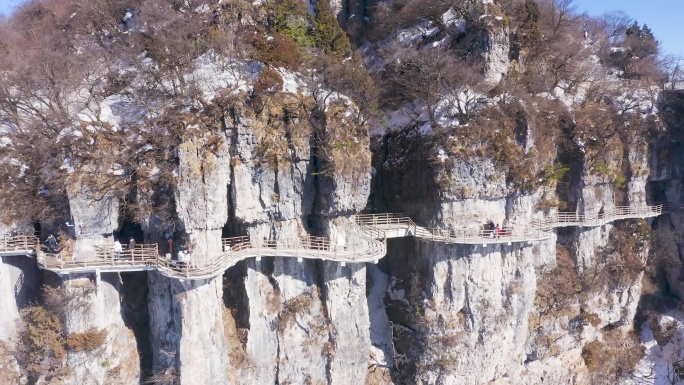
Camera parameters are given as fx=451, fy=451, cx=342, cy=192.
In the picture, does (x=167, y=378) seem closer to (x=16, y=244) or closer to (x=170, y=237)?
(x=170, y=237)

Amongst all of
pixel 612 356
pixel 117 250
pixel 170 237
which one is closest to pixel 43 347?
pixel 117 250

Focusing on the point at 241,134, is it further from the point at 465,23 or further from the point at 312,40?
the point at 465,23

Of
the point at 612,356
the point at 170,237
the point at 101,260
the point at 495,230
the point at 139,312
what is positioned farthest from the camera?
the point at 612,356

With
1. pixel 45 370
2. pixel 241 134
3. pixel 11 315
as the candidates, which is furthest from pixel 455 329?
pixel 11 315

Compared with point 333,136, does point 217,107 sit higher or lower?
higher

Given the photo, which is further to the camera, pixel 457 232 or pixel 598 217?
pixel 598 217

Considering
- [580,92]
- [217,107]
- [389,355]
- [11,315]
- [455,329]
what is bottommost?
[389,355]
